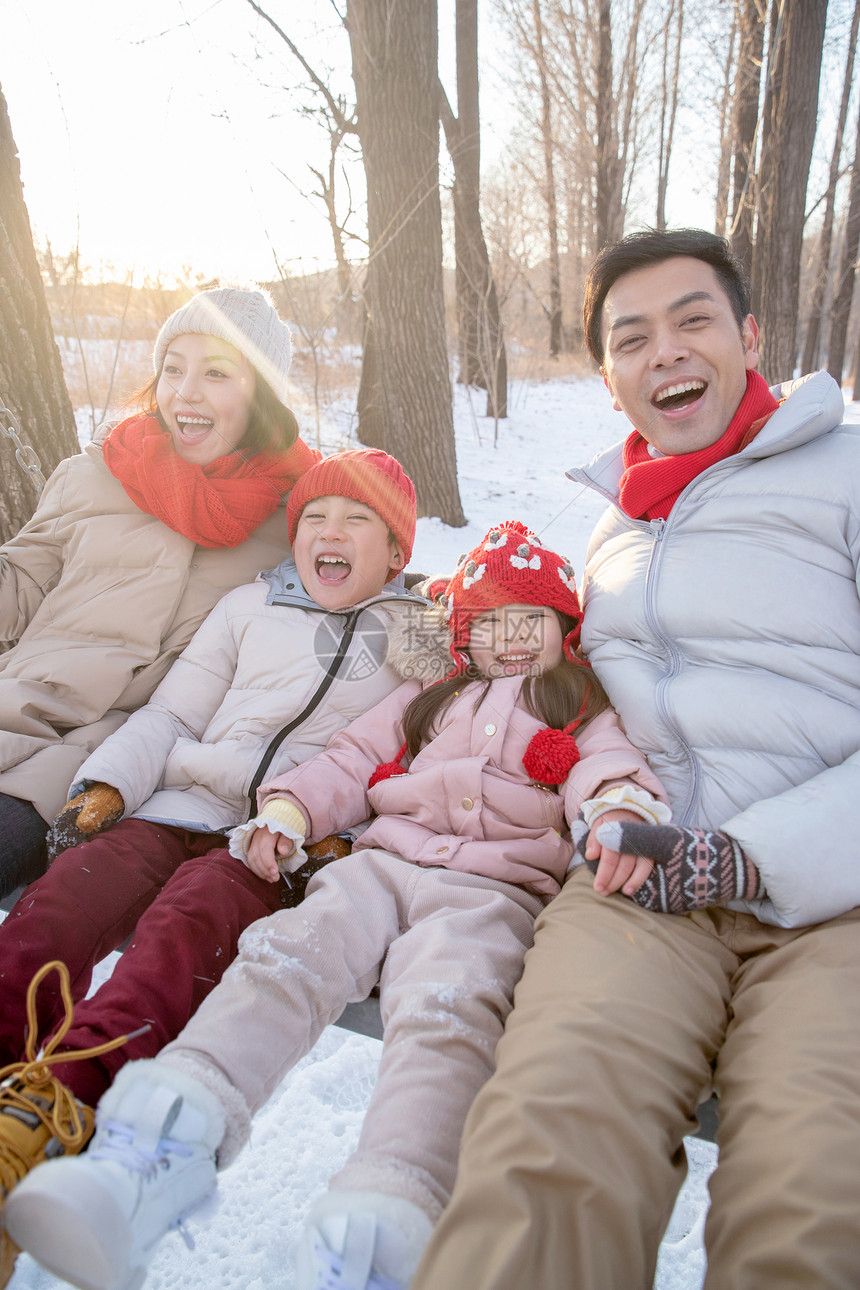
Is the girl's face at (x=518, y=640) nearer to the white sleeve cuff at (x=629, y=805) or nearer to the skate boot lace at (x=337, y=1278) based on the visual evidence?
the white sleeve cuff at (x=629, y=805)

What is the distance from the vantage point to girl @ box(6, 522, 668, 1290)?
100 cm

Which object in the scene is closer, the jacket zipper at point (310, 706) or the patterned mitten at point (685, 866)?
A: the patterned mitten at point (685, 866)

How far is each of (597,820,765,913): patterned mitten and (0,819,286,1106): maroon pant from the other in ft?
2.77

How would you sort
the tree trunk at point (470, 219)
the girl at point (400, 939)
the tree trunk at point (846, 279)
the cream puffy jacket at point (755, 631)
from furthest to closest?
the tree trunk at point (846, 279)
the tree trunk at point (470, 219)
the cream puffy jacket at point (755, 631)
the girl at point (400, 939)

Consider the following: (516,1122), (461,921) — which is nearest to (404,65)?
(461,921)

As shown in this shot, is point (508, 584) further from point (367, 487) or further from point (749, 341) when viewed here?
point (749, 341)

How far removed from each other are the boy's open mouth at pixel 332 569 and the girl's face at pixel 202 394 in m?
0.54

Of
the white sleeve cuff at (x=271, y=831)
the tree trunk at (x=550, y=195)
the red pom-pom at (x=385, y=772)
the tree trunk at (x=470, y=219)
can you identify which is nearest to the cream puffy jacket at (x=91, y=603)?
the white sleeve cuff at (x=271, y=831)

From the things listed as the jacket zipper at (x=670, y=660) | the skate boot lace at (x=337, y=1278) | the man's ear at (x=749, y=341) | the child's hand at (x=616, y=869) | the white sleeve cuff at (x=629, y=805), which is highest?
the man's ear at (x=749, y=341)

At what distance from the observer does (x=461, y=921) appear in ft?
4.94

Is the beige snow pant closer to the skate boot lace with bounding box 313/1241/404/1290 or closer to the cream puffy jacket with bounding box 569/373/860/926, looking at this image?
the skate boot lace with bounding box 313/1241/404/1290

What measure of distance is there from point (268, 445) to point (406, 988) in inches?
70.6

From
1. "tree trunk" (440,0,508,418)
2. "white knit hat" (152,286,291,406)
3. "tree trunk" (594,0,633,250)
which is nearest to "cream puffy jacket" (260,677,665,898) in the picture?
"white knit hat" (152,286,291,406)

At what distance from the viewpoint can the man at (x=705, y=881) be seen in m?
0.94
